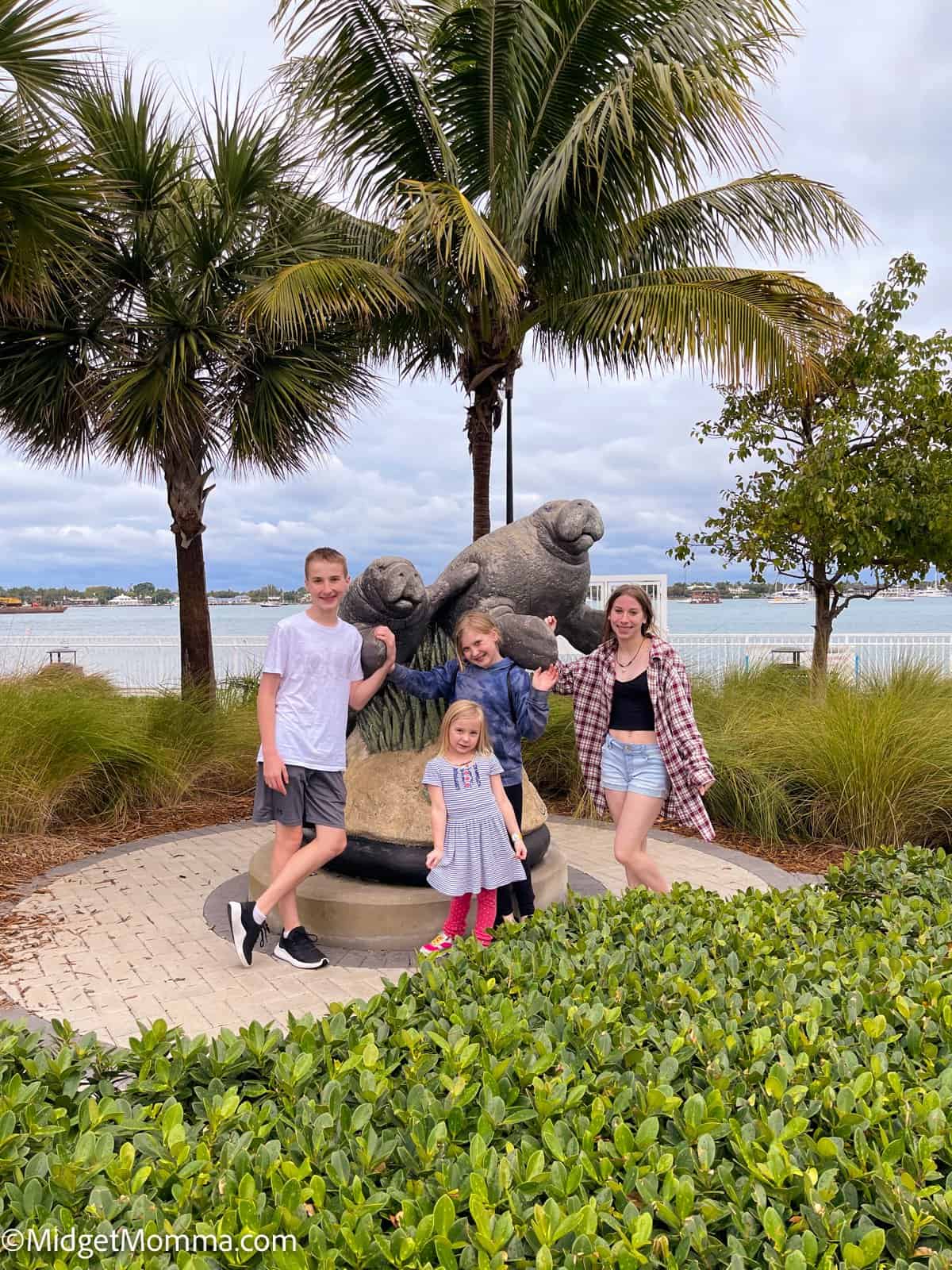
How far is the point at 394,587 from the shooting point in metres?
4.11

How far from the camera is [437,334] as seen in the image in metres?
11.5

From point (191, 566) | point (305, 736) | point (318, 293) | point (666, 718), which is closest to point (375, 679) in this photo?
point (305, 736)

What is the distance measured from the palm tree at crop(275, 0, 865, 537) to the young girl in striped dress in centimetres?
545

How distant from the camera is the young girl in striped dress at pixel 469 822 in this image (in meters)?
3.84

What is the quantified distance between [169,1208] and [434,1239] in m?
0.49

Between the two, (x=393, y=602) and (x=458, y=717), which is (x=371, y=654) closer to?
(x=393, y=602)

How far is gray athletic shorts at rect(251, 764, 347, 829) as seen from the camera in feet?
13.3

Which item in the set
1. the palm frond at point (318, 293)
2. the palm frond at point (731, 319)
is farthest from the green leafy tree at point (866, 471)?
the palm frond at point (318, 293)

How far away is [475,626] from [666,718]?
96cm

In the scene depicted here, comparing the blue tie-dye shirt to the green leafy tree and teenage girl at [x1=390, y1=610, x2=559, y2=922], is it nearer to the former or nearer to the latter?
teenage girl at [x1=390, y1=610, x2=559, y2=922]

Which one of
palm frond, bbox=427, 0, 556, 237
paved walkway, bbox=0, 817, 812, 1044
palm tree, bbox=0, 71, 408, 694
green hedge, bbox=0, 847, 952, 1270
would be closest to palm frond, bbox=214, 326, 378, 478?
palm tree, bbox=0, 71, 408, 694

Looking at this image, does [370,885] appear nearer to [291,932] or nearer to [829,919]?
[291,932]

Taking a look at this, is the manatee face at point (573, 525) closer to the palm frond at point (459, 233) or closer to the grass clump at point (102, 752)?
the palm frond at point (459, 233)

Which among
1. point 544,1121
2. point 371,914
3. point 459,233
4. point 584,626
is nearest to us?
point 544,1121
